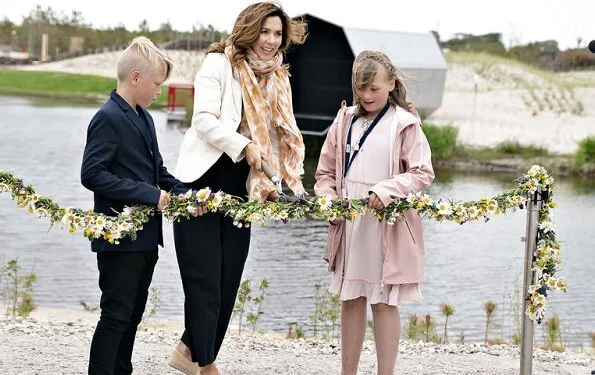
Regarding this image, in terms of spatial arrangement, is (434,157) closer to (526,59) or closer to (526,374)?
(526,374)

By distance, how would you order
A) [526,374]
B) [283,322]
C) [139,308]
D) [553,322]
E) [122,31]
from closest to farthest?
[139,308], [526,374], [553,322], [283,322], [122,31]

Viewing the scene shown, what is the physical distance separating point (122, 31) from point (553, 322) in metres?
62.3

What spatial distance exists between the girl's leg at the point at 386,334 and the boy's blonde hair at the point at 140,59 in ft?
4.94

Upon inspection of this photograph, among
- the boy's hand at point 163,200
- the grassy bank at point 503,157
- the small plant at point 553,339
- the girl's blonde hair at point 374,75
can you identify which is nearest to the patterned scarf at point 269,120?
the girl's blonde hair at point 374,75

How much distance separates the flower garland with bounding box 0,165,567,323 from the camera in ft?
16.8

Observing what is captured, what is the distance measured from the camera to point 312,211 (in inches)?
210

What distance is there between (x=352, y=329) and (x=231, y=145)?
1062 mm

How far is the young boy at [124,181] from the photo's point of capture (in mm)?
5082

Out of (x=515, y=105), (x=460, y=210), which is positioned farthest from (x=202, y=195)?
(x=515, y=105)

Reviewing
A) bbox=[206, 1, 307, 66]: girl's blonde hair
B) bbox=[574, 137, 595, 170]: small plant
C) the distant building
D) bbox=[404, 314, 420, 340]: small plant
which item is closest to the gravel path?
bbox=[404, 314, 420, 340]: small plant

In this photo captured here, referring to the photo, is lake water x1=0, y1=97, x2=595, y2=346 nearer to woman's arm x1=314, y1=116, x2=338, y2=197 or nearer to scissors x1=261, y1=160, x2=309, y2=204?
woman's arm x1=314, y1=116, x2=338, y2=197

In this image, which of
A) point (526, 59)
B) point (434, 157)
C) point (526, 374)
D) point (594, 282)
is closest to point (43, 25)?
point (526, 59)

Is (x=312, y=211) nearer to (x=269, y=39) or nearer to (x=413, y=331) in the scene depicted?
(x=269, y=39)

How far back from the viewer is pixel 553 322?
332 inches
